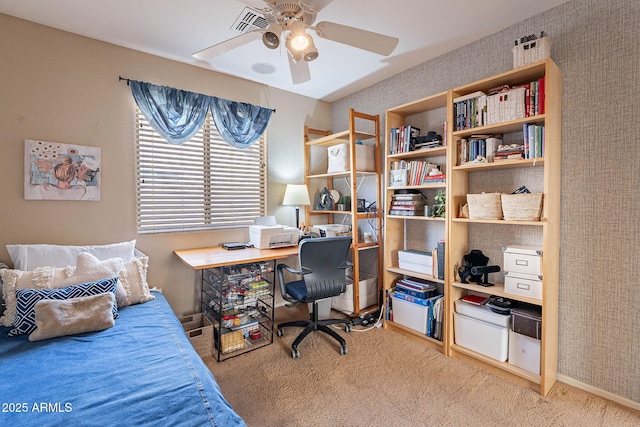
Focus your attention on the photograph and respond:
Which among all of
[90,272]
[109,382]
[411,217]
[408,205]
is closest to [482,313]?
[411,217]

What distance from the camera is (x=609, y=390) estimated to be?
1.84 meters

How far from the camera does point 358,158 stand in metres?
3.06

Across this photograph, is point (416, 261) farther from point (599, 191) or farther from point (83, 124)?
point (83, 124)

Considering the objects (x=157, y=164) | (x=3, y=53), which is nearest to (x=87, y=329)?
(x=157, y=164)

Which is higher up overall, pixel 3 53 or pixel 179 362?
pixel 3 53

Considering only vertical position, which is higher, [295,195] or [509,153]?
[509,153]

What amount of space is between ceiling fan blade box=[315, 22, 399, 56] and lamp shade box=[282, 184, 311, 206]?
174 cm

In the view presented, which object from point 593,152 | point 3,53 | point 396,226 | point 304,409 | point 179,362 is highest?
point 3,53

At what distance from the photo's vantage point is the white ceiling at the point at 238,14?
1.96 metres

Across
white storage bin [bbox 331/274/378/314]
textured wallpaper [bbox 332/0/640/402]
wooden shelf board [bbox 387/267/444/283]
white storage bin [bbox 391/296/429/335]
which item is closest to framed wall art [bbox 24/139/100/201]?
white storage bin [bbox 331/274/378/314]

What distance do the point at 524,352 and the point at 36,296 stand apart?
9.96ft

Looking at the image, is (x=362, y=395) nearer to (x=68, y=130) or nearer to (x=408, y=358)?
(x=408, y=358)

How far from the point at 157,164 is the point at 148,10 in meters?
1.19

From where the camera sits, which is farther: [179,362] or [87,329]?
[87,329]
